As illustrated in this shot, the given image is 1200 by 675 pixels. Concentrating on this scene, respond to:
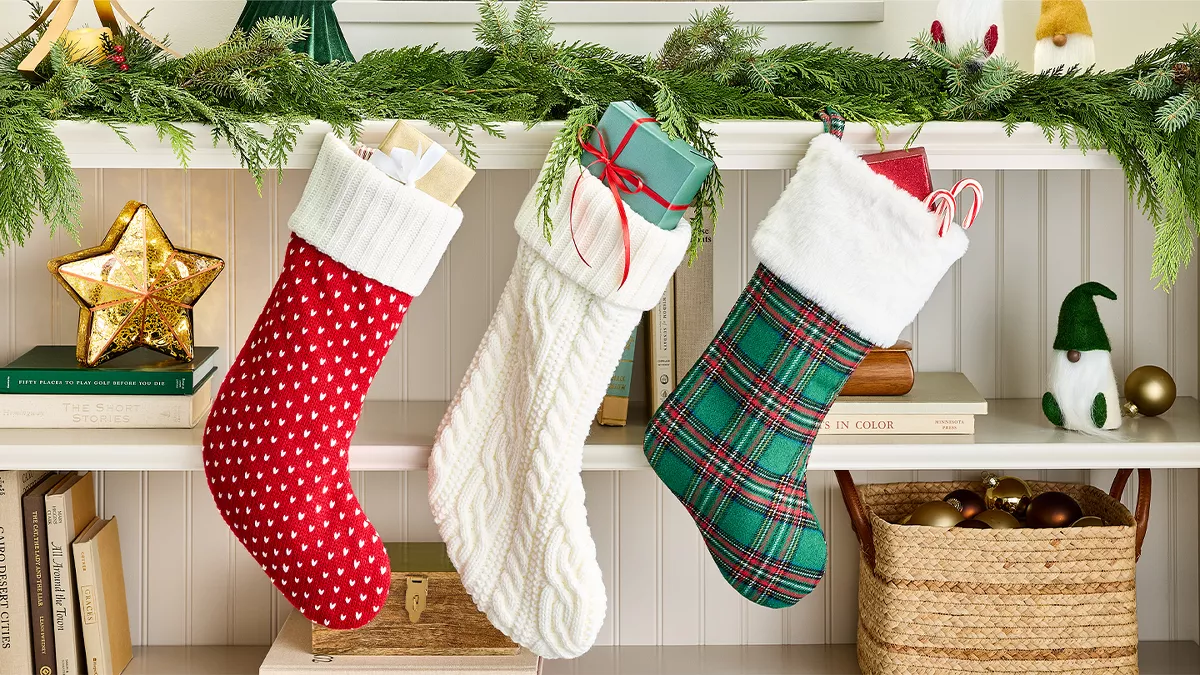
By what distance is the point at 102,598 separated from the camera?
1.36 meters

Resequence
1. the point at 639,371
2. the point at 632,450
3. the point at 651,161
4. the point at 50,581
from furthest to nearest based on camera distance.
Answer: the point at 639,371 < the point at 50,581 < the point at 632,450 < the point at 651,161

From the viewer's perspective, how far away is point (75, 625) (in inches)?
52.9

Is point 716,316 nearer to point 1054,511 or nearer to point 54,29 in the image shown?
point 1054,511

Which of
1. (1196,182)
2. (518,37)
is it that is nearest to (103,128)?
(518,37)

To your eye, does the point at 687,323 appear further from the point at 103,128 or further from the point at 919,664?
the point at 103,128

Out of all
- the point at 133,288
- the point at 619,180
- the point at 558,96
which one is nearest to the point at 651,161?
the point at 619,180

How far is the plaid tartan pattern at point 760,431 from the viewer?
3.59 ft

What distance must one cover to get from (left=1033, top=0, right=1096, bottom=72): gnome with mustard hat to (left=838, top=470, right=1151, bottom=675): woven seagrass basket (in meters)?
0.59

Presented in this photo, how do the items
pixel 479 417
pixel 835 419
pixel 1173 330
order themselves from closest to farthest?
pixel 479 417
pixel 835 419
pixel 1173 330

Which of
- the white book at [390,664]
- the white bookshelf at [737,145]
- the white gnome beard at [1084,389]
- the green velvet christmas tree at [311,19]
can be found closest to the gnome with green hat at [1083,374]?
the white gnome beard at [1084,389]

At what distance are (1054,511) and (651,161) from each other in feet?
2.44

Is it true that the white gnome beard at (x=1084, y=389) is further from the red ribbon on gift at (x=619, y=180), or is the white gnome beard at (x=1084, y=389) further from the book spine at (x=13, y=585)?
the book spine at (x=13, y=585)

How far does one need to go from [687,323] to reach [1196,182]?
0.59 meters

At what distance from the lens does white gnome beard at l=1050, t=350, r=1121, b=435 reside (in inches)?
50.9
